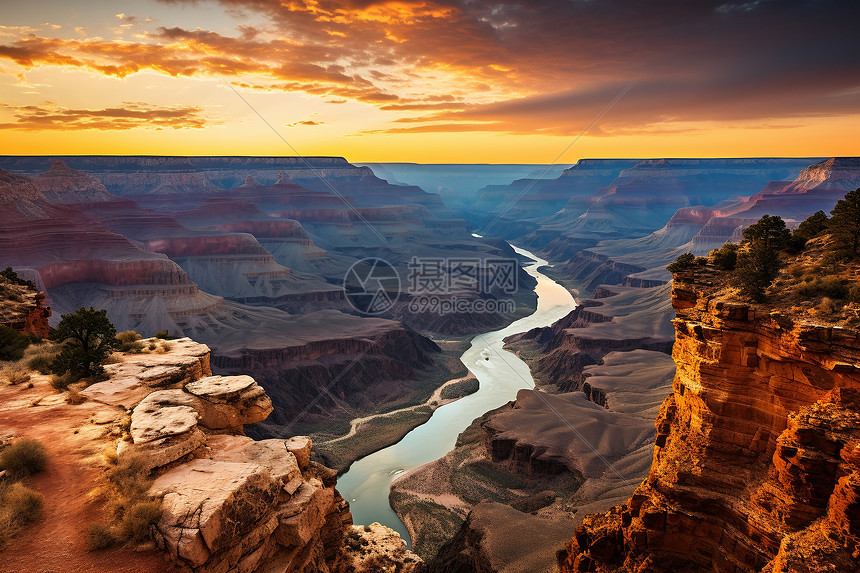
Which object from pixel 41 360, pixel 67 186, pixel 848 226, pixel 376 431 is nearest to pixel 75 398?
pixel 41 360

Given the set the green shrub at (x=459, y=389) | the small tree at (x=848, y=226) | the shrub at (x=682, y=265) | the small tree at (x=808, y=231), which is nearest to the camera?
the small tree at (x=848, y=226)

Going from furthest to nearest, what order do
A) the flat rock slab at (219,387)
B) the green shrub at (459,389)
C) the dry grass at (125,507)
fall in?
1. the green shrub at (459,389)
2. the flat rock slab at (219,387)
3. the dry grass at (125,507)

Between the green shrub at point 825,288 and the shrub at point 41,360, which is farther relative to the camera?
the shrub at point 41,360

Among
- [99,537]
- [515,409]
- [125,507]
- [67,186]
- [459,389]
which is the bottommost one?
[459,389]

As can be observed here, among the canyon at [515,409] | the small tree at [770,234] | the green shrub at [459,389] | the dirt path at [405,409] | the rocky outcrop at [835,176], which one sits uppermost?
the rocky outcrop at [835,176]

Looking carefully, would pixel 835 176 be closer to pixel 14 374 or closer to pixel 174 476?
pixel 174 476

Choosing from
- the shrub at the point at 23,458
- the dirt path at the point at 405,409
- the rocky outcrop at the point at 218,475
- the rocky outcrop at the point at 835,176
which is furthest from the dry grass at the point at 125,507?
the rocky outcrop at the point at 835,176

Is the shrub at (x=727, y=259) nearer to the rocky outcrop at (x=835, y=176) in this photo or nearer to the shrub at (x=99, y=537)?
the shrub at (x=99, y=537)
